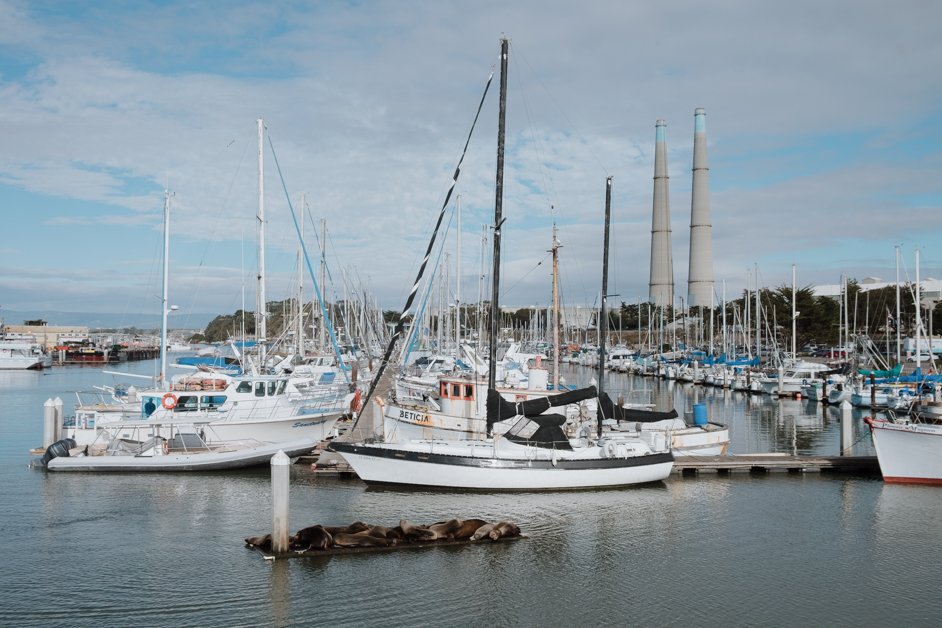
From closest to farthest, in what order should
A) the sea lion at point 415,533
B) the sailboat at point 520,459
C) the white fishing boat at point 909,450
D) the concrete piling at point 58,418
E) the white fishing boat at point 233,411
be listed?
the sea lion at point 415,533 → the sailboat at point 520,459 → the white fishing boat at point 909,450 → the concrete piling at point 58,418 → the white fishing boat at point 233,411

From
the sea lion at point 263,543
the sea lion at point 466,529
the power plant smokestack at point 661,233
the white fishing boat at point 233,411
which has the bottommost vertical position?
the sea lion at point 263,543

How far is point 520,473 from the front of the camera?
23047 millimetres

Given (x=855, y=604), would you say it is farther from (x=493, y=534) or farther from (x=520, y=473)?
(x=520, y=473)

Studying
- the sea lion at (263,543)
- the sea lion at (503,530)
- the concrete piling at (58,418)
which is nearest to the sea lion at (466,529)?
the sea lion at (503,530)

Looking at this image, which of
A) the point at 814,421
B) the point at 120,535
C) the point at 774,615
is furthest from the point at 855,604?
the point at 814,421

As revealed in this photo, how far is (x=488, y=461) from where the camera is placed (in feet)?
75.3

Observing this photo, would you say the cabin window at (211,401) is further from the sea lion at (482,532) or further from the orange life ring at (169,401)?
the sea lion at (482,532)

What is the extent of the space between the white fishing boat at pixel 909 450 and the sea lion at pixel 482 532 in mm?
13189

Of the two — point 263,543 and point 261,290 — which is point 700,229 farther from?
point 263,543

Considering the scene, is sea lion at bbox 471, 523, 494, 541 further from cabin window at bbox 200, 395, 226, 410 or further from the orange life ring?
cabin window at bbox 200, 395, 226, 410

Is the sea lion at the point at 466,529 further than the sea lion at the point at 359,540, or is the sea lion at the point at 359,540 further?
the sea lion at the point at 466,529

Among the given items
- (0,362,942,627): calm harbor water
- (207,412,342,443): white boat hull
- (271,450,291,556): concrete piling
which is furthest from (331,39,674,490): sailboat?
(271,450,291,556): concrete piling

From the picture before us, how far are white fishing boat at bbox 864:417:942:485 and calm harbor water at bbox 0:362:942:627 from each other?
2.06ft

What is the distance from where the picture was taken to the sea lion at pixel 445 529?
18.1 metres
